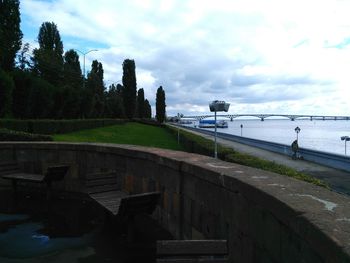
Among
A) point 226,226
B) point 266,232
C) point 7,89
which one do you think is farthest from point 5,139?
point 7,89

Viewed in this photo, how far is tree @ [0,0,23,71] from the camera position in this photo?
128ft

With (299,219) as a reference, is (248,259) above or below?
below

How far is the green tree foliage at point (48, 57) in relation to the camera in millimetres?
50312

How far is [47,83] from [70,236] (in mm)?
30550

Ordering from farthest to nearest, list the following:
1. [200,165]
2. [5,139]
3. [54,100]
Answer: [54,100] < [5,139] < [200,165]

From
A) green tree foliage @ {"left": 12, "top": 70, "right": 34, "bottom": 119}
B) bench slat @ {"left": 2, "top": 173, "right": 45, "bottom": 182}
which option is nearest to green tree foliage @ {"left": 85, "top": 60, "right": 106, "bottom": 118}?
green tree foliage @ {"left": 12, "top": 70, "right": 34, "bottom": 119}

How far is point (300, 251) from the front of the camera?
293cm

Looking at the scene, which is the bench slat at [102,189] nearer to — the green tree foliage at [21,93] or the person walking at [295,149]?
the person walking at [295,149]

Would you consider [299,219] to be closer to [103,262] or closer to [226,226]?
[226,226]

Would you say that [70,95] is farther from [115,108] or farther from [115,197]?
[115,197]

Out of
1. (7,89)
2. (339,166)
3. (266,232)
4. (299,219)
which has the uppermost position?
(7,89)

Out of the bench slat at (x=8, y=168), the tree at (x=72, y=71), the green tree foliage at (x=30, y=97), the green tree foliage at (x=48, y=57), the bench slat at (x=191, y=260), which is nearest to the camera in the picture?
the bench slat at (x=191, y=260)

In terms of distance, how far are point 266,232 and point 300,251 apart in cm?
68

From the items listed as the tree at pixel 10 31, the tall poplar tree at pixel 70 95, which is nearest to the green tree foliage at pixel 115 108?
the tall poplar tree at pixel 70 95
